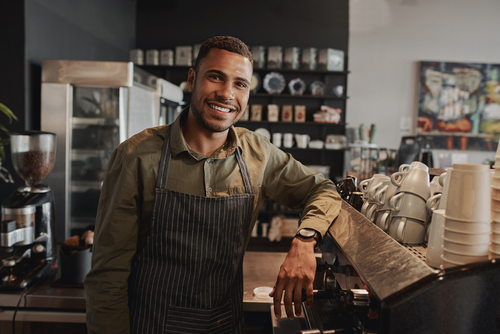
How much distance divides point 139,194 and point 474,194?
3.12ft

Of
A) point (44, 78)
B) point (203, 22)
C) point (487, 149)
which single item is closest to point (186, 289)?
point (44, 78)

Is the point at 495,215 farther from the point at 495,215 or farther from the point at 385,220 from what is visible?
the point at 385,220

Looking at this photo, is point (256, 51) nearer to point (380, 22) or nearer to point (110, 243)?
point (380, 22)

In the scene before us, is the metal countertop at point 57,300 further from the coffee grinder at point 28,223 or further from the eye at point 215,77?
the eye at point 215,77

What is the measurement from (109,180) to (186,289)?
431 millimetres

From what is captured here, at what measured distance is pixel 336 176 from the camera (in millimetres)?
5562

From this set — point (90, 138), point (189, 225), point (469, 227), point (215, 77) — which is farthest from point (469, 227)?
point (90, 138)

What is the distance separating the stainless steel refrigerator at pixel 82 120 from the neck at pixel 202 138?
1647 mm

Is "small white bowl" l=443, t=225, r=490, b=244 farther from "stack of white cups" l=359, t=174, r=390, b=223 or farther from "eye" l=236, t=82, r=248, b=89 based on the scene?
"eye" l=236, t=82, r=248, b=89

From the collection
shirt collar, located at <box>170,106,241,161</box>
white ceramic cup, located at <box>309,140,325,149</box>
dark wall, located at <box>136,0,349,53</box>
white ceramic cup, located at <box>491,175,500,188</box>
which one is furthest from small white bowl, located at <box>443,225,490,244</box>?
dark wall, located at <box>136,0,349,53</box>

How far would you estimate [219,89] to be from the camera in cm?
133

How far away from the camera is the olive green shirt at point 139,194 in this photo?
1210 mm

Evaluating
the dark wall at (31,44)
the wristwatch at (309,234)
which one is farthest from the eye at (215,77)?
the dark wall at (31,44)

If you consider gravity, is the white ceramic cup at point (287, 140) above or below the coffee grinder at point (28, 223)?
above
